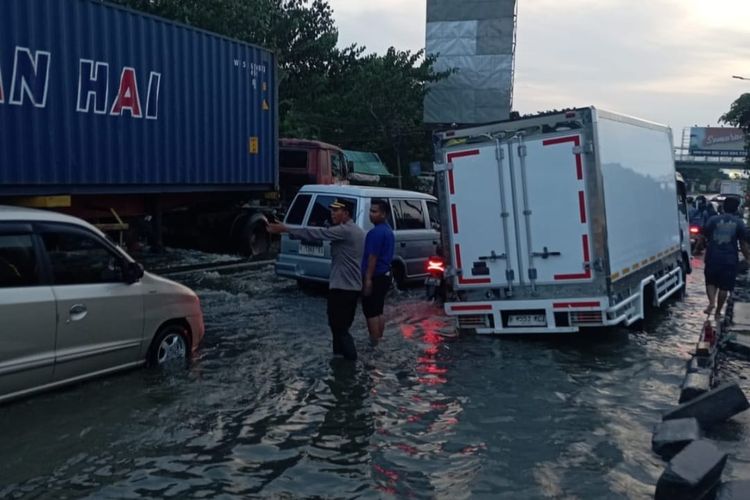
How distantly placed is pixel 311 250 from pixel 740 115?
3375cm

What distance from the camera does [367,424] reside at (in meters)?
6.03

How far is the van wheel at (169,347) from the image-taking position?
7059mm

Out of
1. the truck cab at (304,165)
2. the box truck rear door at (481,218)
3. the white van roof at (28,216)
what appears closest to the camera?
the white van roof at (28,216)

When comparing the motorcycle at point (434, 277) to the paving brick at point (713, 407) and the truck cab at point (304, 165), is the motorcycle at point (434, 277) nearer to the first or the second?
the paving brick at point (713, 407)

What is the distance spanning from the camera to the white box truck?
8.07 meters

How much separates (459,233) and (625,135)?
2367 mm

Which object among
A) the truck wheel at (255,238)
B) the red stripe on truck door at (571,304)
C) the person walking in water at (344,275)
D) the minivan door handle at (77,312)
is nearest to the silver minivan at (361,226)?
the person walking in water at (344,275)

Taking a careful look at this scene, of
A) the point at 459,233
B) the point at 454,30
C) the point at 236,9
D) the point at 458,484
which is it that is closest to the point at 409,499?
the point at 458,484

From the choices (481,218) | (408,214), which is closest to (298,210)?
(408,214)

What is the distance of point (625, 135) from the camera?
9203mm

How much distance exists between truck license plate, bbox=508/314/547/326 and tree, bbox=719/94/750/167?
114ft

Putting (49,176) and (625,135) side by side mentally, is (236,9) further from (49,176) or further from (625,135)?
(625,135)

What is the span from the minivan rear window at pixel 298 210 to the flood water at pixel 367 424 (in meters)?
3.08

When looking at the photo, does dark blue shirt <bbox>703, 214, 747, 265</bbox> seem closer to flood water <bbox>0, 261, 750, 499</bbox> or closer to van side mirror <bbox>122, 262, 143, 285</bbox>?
flood water <bbox>0, 261, 750, 499</bbox>
